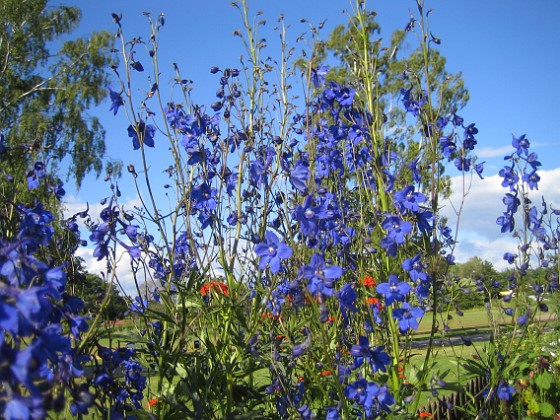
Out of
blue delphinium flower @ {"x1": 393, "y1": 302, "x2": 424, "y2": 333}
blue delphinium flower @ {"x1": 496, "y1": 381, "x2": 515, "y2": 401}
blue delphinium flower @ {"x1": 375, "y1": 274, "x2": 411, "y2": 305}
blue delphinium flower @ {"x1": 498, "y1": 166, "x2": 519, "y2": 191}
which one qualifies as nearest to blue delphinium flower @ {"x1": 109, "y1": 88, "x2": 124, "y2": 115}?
blue delphinium flower @ {"x1": 375, "y1": 274, "x2": 411, "y2": 305}

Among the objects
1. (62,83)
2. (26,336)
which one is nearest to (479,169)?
(26,336)

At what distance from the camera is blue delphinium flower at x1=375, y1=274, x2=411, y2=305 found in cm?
257

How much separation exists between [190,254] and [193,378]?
1562mm

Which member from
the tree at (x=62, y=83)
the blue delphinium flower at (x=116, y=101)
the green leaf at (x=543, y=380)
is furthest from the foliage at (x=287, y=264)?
the tree at (x=62, y=83)

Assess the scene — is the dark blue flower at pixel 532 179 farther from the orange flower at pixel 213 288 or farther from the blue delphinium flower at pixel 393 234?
the orange flower at pixel 213 288

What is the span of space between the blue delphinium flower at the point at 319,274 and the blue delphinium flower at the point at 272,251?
0.10 meters

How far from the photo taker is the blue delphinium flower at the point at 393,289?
8.44ft

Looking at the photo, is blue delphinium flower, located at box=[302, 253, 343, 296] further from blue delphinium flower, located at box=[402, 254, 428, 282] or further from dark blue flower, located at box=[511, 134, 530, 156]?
dark blue flower, located at box=[511, 134, 530, 156]

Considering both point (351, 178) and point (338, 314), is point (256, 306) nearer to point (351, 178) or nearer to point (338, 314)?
point (338, 314)

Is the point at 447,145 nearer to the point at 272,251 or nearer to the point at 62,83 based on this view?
the point at 272,251

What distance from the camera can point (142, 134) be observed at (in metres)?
2.83

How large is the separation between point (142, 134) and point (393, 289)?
1.40 meters

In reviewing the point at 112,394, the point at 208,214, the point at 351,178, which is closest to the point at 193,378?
the point at 112,394

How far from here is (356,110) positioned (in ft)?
10.9
